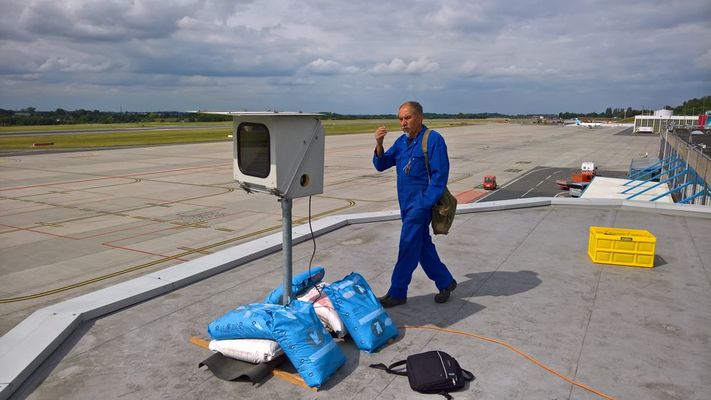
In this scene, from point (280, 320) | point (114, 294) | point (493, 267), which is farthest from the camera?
point (493, 267)

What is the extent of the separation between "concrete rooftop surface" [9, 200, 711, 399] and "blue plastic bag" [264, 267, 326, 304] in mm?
786

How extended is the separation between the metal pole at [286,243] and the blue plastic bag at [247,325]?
1.46 ft

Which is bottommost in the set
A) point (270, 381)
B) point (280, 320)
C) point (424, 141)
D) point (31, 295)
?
point (31, 295)

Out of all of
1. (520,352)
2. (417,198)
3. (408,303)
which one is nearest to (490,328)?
(520,352)

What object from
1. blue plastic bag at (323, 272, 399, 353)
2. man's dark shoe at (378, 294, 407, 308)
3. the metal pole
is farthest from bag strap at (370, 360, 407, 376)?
man's dark shoe at (378, 294, 407, 308)

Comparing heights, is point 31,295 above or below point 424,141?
below

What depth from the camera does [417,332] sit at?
4965 millimetres

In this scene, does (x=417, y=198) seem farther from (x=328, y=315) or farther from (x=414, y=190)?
(x=328, y=315)

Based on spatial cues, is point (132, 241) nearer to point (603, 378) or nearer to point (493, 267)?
point (493, 267)

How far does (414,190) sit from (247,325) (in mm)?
2298

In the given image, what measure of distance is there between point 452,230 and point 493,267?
2.23 metres

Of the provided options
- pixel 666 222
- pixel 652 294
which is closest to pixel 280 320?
pixel 652 294

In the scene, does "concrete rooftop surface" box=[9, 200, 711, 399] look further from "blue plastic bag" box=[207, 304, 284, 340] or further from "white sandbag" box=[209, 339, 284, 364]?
"blue plastic bag" box=[207, 304, 284, 340]

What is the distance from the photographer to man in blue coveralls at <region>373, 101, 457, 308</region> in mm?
5129
